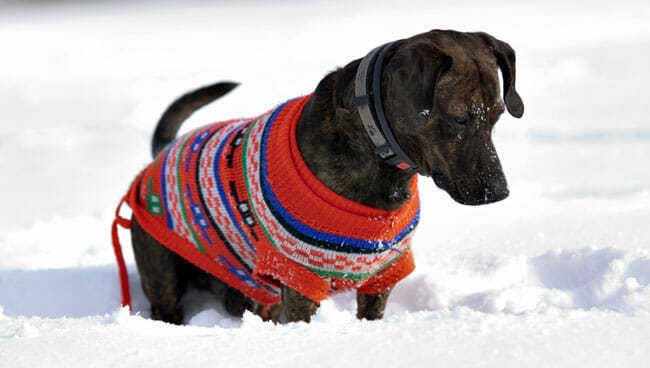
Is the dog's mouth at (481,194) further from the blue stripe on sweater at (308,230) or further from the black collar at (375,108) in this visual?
the blue stripe on sweater at (308,230)

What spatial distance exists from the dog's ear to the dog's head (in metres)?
0.14

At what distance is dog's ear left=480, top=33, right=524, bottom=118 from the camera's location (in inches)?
74.4

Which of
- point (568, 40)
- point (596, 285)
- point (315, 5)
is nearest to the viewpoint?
point (596, 285)

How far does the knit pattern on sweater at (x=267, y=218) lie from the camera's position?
193 cm

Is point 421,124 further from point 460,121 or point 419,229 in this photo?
point 419,229

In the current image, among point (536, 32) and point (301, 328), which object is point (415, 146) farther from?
point (536, 32)

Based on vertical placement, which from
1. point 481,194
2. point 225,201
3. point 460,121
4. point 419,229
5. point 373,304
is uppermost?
point 460,121

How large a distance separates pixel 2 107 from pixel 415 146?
19.1 ft

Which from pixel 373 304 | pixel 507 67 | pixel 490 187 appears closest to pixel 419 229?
pixel 373 304

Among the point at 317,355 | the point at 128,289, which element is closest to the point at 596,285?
the point at 317,355

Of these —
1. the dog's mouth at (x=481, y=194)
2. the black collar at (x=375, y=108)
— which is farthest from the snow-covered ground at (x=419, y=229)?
the black collar at (x=375, y=108)

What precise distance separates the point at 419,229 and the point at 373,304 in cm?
89

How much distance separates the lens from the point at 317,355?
4.46ft

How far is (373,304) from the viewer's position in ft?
7.50
